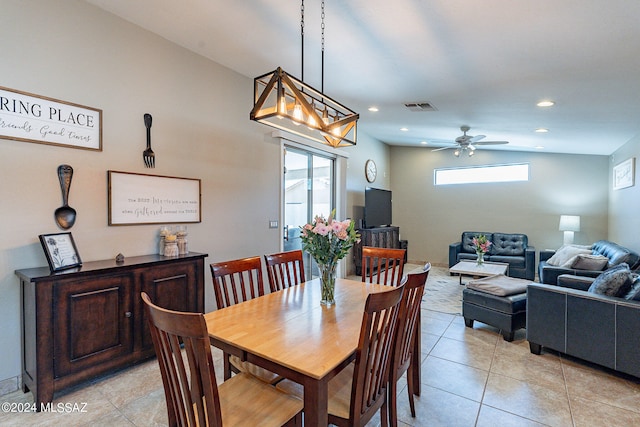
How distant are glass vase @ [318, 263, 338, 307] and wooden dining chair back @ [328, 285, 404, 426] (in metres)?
0.54

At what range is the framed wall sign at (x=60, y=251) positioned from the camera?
7.34 feet

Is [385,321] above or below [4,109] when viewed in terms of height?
below

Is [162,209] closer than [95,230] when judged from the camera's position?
No

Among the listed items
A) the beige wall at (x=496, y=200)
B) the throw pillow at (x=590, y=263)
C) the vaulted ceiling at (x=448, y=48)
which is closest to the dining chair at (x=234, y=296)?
the vaulted ceiling at (x=448, y=48)

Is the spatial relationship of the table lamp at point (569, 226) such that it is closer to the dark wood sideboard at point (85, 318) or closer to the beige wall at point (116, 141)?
the beige wall at point (116, 141)

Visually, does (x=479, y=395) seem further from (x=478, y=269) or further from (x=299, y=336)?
(x=478, y=269)

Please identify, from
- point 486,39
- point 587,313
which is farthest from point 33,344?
point 587,313

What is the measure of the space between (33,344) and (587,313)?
13.8 ft

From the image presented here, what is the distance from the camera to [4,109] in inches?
87.0

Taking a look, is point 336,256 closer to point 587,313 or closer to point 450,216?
point 587,313

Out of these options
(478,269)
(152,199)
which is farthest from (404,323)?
(478,269)

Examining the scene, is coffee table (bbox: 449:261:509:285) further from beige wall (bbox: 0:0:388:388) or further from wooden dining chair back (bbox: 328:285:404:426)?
wooden dining chair back (bbox: 328:285:404:426)

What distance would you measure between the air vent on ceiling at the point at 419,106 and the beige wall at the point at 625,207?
3.00m

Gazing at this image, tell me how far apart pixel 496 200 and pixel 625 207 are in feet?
7.40
